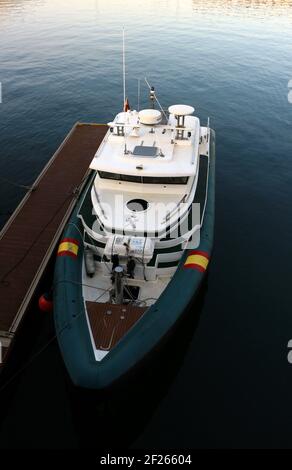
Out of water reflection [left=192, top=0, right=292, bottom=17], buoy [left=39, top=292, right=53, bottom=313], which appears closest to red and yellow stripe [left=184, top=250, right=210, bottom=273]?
buoy [left=39, top=292, right=53, bottom=313]

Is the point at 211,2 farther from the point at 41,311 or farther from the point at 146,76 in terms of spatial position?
the point at 41,311

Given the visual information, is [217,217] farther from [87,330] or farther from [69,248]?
[87,330]

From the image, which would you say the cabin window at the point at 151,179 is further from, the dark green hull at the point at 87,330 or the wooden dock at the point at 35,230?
the wooden dock at the point at 35,230

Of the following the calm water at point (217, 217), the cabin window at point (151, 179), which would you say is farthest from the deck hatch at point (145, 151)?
the calm water at point (217, 217)

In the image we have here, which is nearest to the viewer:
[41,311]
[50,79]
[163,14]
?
[41,311]

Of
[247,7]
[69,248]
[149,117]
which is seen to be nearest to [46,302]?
[69,248]

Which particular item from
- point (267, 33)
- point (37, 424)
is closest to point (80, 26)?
point (267, 33)
